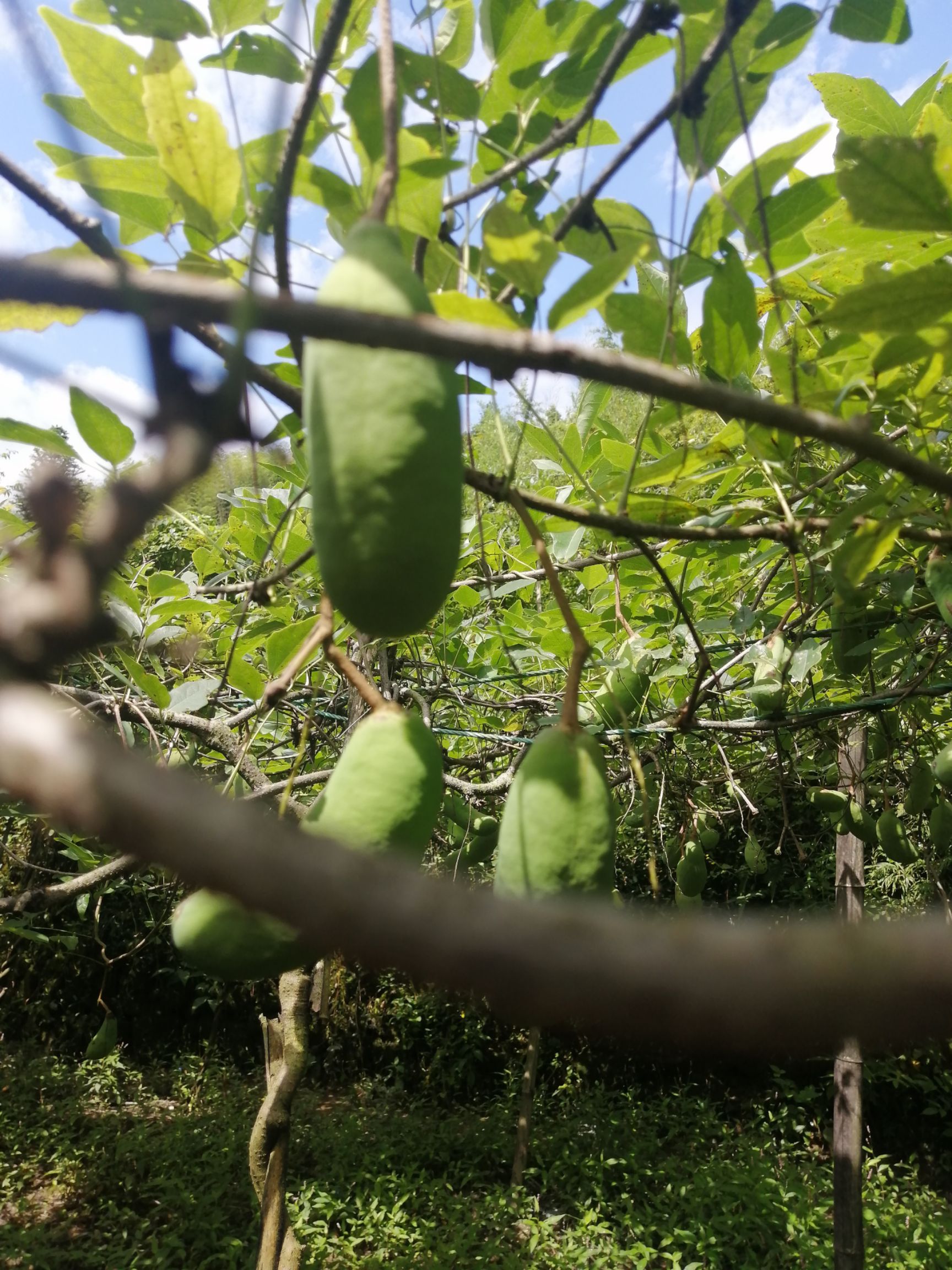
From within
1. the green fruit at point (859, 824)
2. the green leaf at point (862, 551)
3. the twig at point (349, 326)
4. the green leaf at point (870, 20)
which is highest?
the green leaf at point (870, 20)

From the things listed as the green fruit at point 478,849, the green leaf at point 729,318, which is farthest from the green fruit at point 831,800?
the green leaf at point 729,318

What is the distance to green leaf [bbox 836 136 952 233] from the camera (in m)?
0.85

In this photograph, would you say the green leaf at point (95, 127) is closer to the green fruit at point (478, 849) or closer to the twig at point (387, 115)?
the twig at point (387, 115)

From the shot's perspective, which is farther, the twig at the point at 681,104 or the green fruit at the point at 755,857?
the green fruit at the point at 755,857

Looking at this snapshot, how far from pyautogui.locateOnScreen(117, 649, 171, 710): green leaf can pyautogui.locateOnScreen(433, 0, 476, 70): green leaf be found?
144 centimetres

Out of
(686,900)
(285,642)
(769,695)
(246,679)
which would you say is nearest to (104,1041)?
(686,900)

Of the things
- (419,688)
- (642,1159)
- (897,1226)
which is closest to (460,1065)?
(642,1159)

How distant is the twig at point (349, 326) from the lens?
0.37 meters

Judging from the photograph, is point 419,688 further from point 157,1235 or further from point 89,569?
point 157,1235

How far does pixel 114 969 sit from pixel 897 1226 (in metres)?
6.67

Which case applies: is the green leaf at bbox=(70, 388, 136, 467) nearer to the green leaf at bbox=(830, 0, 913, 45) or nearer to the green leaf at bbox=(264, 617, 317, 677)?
the green leaf at bbox=(264, 617, 317, 677)

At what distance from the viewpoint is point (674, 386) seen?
42cm

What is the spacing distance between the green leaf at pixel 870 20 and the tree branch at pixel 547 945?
1133mm

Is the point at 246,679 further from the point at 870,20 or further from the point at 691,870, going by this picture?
the point at 691,870
